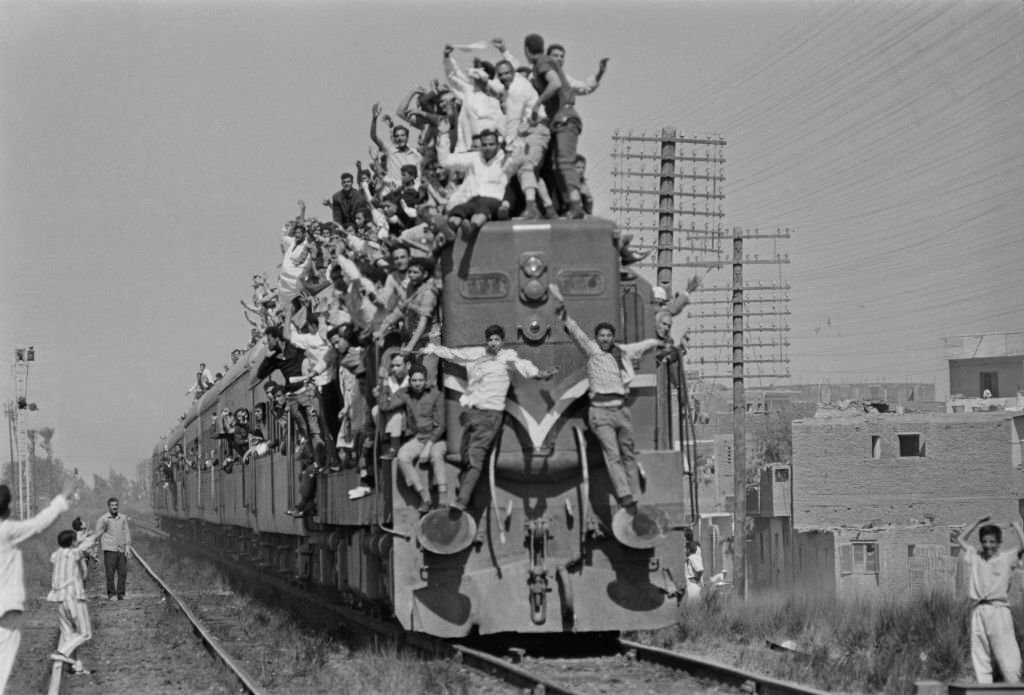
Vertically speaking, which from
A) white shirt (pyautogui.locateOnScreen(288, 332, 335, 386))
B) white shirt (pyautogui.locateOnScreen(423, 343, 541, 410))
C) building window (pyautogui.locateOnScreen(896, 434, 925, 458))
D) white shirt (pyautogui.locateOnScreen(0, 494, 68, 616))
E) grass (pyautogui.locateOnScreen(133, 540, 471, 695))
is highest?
white shirt (pyautogui.locateOnScreen(288, 332, 335, 386))

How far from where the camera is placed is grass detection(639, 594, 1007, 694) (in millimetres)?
13250

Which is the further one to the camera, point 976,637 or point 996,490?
point 996,490

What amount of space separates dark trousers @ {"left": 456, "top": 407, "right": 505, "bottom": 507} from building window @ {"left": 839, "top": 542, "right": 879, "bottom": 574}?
3319 cm

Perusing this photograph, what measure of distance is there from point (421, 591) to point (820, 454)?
37820 mm

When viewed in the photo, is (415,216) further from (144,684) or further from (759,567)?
(759,567)

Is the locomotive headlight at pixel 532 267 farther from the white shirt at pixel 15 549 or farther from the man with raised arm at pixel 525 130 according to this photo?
the white shirt at pixel 15 549

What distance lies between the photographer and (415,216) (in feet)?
55.1

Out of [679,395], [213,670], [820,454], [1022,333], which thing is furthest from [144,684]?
[1022,333]

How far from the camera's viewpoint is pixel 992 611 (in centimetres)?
1216

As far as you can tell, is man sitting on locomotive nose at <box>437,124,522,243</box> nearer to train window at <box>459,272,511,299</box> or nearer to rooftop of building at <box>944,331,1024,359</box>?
train window at <box>459,272,511,299</box>

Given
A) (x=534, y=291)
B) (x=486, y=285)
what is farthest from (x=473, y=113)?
(x=534, y=291)

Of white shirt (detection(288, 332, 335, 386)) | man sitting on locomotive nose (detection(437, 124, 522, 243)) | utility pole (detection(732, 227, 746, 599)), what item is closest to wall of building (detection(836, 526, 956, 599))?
utility pole (detection(732, 227, 746, 599))

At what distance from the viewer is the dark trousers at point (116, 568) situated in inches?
1091

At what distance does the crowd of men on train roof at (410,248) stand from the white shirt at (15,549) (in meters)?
3.96
